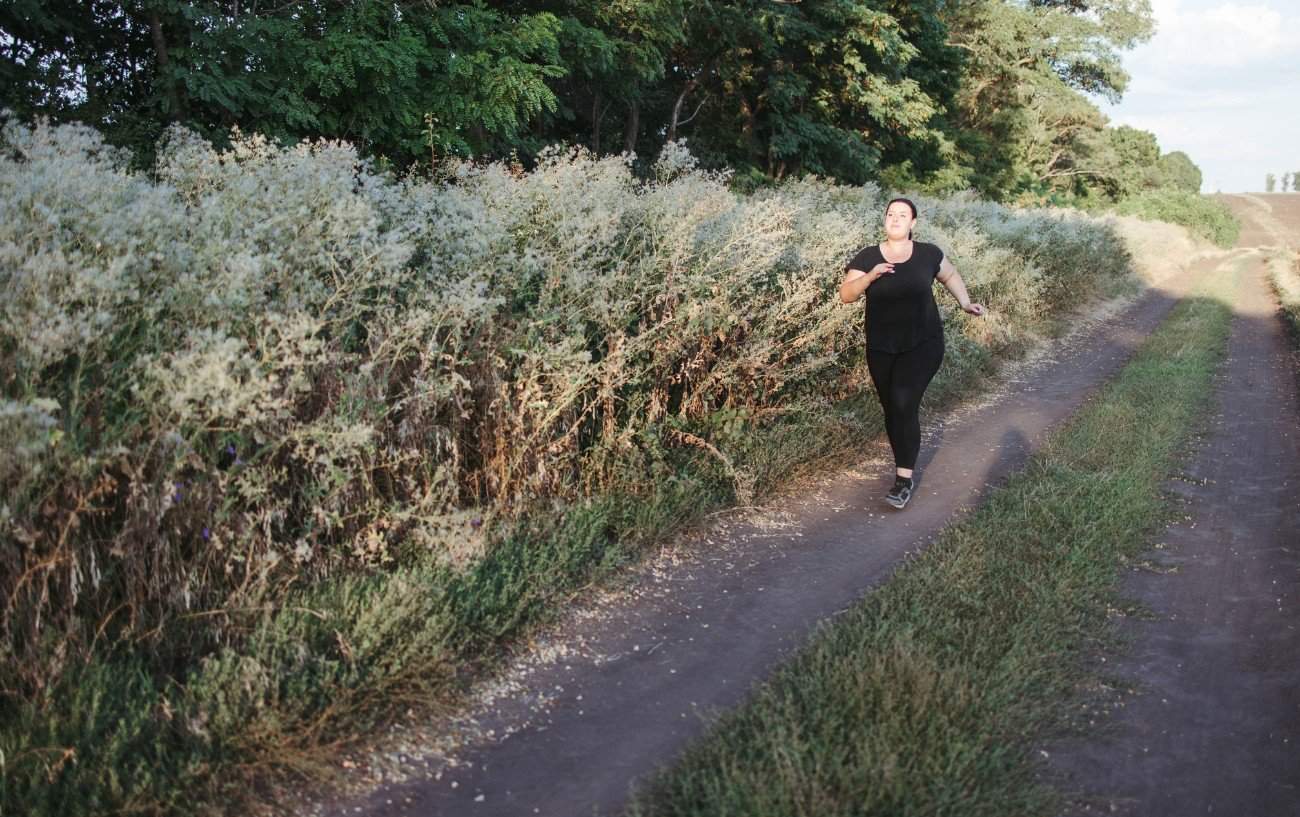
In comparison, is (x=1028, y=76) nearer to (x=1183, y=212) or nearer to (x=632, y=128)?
(x=1183, y=212)

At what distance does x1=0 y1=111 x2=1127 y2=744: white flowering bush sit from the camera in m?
3.20

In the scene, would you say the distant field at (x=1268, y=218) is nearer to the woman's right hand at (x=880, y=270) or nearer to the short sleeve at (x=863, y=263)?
the short sleeve at (x=863, y=263)

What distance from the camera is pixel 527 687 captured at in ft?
12.4

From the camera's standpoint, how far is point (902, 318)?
618 centimetres

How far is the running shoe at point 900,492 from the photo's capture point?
20.4ft

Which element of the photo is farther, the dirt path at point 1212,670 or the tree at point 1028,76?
the tree at point 1028,76

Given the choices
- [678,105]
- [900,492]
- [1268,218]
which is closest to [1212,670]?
[900,492]

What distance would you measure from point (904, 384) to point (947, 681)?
117 inches

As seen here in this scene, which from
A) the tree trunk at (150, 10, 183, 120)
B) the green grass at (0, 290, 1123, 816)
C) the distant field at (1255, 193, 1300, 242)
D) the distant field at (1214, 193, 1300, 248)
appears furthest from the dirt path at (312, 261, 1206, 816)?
the distant field at (1255, 193, 1300, 242)

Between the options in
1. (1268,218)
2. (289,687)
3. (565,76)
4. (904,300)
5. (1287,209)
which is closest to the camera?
(289,687)

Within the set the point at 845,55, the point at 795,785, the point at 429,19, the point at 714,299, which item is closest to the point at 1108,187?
the point at 845,55

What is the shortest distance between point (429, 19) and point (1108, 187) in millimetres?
51558

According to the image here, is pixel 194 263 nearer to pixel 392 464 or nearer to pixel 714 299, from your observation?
pixel 392 464

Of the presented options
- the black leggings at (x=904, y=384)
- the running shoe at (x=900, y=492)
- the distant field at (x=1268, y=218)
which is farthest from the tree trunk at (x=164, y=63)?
the distant field at (x=1268, y=218)
